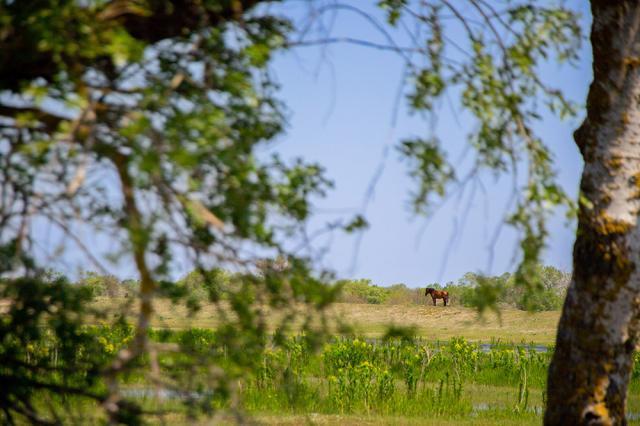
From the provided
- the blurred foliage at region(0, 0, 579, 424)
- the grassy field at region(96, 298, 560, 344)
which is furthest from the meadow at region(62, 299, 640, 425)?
the grassy field at region(96, 298, 560, 344)

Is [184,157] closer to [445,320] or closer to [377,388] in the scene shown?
[377,388]

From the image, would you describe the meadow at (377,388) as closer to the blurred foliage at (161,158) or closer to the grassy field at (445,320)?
the blurred foliage at (161,158)

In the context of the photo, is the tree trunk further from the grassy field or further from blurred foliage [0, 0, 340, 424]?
the grassy field

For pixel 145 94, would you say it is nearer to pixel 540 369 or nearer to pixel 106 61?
pixel 106 61

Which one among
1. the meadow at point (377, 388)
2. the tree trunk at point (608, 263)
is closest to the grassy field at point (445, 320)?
the meadow at point (377, 388)

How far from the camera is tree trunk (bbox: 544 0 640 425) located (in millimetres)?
5676

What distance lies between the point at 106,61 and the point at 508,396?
1207 centimetres

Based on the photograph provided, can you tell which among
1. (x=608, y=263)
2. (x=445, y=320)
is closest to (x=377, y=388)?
(x=608, y=263)

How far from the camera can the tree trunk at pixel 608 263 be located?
5.68 metres

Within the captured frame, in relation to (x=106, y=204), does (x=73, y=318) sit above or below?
below

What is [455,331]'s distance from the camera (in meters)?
41.2

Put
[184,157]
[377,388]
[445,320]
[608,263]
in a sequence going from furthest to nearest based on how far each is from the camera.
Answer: [445,320] < [377,388] < [608,263] < [184,157]

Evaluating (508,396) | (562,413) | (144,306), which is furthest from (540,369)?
(144,306)

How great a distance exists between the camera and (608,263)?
5.71m
